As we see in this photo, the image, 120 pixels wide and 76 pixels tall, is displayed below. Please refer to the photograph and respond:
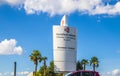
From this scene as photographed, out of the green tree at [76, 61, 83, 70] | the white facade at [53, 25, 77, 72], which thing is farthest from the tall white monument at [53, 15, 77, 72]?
the green tree at [76, 61, 83, 70]

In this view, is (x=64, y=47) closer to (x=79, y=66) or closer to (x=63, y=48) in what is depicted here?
(x=63, y=48)

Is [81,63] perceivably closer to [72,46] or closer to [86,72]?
[72,46]

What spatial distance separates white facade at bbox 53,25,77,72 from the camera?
5167 inches

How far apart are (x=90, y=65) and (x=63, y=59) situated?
33.4 feet

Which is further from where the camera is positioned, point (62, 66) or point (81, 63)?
point (81, 63)

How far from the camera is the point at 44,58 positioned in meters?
120

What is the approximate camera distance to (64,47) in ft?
435

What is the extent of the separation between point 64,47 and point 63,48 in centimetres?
49

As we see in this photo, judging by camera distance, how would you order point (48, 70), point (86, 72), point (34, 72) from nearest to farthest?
point (86, 72) → point (34, 72) → point (48, 70)

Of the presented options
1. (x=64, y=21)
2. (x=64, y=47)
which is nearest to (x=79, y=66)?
(x=64, y=47)

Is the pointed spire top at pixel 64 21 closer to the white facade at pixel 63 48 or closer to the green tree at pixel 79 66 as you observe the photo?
the white facade at pixel 63 48

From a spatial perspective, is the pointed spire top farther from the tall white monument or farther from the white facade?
the white facade

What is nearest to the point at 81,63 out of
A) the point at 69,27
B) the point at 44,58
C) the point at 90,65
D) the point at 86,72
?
the point at 90,65

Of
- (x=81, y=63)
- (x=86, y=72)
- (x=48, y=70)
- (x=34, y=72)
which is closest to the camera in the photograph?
(x=86, y=72)
